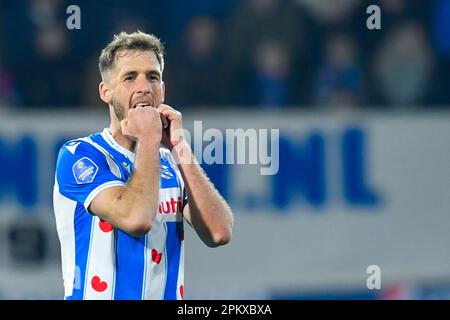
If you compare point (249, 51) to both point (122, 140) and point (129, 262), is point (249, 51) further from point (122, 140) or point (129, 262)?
point (129, 262)

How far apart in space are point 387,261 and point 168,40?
9.73ft

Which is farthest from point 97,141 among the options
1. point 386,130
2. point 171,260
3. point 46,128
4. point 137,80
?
point 386,130

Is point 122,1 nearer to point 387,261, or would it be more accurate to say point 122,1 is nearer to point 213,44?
point 213,44

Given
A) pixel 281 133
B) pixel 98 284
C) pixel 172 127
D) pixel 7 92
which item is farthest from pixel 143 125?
pixel 7 92

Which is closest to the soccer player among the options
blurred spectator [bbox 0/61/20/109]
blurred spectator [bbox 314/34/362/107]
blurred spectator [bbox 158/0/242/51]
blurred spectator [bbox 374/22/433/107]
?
blurred spectator [bbox 0/61/20/109]

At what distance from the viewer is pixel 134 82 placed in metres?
4.99

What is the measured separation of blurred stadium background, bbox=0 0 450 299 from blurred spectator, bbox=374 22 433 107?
14 millimetres

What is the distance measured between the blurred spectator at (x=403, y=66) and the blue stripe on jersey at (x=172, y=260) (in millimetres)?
6315

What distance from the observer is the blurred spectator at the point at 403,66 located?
11.0 metres

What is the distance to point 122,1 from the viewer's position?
1059 centimetres

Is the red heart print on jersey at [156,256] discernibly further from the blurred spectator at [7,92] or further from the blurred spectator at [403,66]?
the blurred spectator at [403,66]

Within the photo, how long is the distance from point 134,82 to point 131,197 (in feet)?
2.01

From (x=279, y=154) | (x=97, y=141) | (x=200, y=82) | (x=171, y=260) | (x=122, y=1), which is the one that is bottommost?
(x=171, y=260)

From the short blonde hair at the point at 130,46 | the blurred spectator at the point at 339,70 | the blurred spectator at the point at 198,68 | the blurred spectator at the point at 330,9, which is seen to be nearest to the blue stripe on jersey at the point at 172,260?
the short blonde hair at the point at 130,46
